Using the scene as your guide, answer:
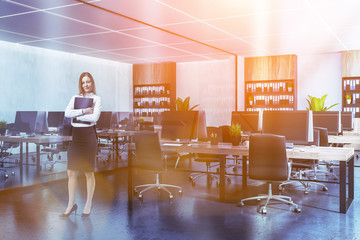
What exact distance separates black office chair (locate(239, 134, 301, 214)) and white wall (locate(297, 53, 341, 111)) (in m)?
7.18

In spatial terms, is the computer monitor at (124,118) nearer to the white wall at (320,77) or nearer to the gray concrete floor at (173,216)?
the gray concrete floor at (173,216)

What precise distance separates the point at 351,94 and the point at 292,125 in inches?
256

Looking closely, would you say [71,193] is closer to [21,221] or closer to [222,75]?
[21,221]

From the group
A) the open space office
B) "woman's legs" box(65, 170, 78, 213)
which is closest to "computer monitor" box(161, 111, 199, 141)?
the open space office

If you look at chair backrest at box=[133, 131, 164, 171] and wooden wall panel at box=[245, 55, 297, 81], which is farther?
wooden wall panel at box=[245, 55, 297, 81]

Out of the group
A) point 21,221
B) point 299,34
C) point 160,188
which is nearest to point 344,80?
point 299,34

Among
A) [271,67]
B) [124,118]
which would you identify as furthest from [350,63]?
[124,118]

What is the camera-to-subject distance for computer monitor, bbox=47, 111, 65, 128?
8.47 meters

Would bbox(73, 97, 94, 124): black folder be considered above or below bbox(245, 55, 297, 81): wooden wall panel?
below

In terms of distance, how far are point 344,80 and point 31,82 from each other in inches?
336

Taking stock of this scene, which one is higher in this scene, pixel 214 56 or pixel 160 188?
pixel 214 56

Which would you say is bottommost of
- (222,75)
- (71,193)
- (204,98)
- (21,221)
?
(21,221)

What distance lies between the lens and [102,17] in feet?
20.0

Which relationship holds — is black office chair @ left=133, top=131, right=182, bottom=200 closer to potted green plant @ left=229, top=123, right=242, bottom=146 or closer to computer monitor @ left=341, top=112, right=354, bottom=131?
potted green plant @ left=229, top=123, right=242, bottom=146
